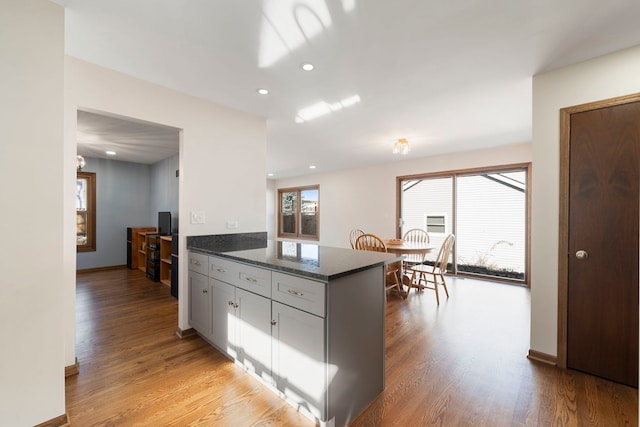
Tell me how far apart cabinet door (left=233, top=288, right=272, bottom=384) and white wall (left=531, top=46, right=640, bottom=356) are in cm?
214

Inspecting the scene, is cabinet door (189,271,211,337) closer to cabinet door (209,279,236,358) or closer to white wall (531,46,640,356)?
cabinet door (209,279,236,358)

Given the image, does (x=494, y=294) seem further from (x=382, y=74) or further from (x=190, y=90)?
(x=190, y=90)

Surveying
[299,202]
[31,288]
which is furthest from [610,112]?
[299,202]

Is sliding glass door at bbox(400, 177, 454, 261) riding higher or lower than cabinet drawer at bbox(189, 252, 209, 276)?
higher

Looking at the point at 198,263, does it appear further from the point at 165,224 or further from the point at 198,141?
the point at 165,224

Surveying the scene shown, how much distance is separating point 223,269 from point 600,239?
2.82 m

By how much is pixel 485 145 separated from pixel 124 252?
24.4 feet

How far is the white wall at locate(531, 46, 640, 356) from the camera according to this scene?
2.02m

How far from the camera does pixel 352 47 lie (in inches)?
72.3

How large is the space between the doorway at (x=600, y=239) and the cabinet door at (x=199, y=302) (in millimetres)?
2875

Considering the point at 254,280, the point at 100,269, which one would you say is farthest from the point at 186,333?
the point at 100,269

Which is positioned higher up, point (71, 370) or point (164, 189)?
point (164, 189)

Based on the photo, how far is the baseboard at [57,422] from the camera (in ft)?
4.67

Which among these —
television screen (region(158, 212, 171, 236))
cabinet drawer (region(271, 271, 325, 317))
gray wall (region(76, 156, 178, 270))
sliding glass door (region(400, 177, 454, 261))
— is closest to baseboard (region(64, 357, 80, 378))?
cabinet drawer (region(271, 271, 325, 317))
